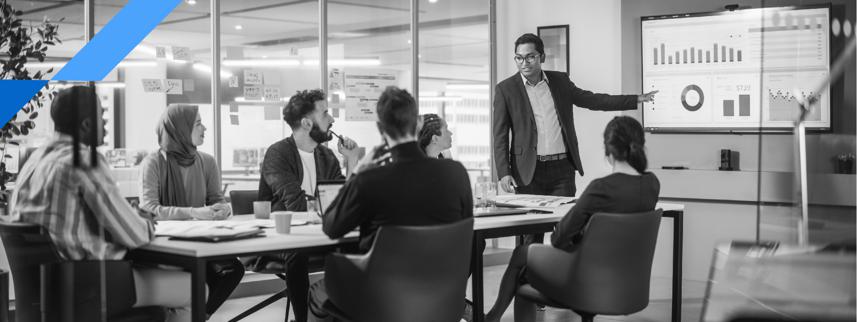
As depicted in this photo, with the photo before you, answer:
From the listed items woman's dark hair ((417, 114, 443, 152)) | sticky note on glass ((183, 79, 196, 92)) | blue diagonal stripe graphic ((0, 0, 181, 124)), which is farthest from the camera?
sticky note on glass ((183, 79, 196, 92))

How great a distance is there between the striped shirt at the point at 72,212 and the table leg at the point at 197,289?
1.01ft

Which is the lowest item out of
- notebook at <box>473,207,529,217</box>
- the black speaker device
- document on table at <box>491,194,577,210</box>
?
notebook at <box>473,207,529,217</box>

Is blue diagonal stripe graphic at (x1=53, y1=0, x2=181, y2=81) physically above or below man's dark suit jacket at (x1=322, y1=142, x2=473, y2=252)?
above

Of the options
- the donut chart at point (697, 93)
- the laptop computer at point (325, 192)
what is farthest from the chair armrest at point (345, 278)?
the donut chart at point (697, 93)

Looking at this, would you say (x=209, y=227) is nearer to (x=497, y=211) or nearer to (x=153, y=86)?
(x=497, y=211)

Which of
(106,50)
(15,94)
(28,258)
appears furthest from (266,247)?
(106,50)

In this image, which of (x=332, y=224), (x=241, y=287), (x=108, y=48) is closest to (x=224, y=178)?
(x=241, y=287)

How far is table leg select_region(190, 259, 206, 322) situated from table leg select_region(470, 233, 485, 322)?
1.23 metres

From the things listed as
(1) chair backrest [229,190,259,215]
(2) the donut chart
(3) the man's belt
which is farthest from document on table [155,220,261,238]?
(2) the donut chart

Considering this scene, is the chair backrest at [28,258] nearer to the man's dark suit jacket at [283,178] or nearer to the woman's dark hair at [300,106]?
the man's dark suit jacket at [283,178]

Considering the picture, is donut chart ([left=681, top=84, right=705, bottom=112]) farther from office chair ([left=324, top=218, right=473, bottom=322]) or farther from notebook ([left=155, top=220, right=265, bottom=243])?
notebook ([left=155, top=220, right=265, bottom=243])

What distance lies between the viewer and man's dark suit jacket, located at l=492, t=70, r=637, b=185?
527 cm

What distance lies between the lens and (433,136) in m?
4.84

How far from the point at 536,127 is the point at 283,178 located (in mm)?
1713
